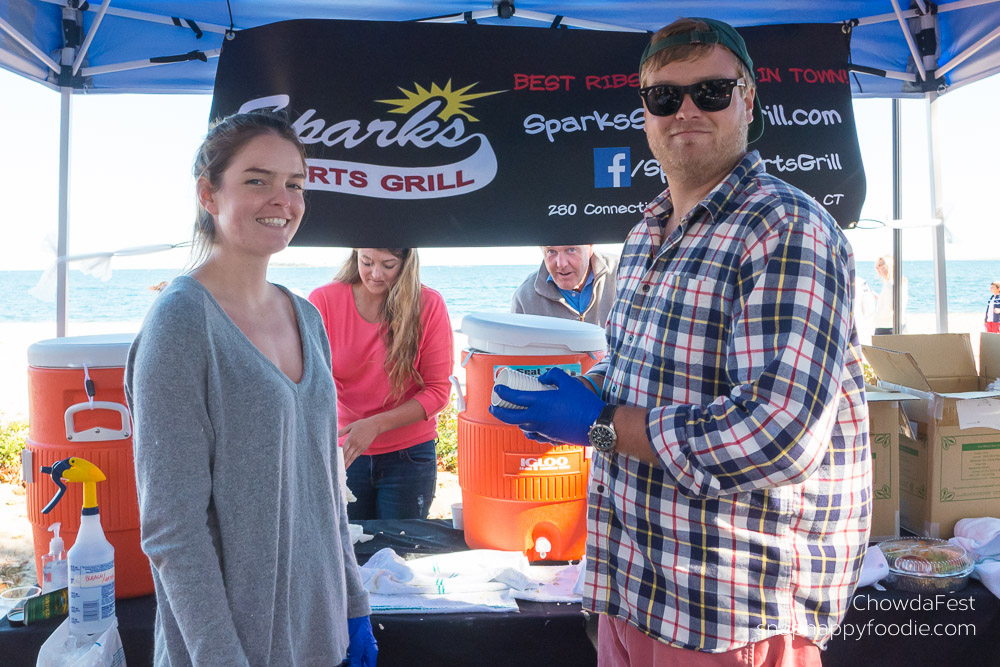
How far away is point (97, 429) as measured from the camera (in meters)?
1.70

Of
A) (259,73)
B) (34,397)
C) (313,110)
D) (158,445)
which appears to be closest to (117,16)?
(259,73)

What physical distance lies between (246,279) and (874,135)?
38070 mm

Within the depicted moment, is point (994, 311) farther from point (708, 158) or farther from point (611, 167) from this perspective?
point (708, 158)

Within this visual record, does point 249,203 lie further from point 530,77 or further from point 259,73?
point 530,77

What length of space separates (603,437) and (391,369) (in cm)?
148

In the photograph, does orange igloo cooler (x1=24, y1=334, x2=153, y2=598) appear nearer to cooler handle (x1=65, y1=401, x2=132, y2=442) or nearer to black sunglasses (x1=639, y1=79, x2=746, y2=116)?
cooler handle (x1=65, y1=401, x2=132, y2=442)

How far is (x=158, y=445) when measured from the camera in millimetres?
1109

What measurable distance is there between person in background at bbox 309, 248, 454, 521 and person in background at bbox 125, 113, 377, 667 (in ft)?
3.52

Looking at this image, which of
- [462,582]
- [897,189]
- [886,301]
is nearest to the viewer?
[462,582]

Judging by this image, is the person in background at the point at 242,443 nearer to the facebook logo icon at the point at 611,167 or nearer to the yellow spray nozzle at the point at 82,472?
the yellow spray nozzle at the point at 82,472

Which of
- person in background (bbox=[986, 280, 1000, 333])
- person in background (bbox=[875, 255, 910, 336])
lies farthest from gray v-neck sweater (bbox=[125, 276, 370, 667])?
person in background (bbox=[986, 280, 1000, 333])

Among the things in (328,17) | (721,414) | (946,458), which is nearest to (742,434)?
(721,414)

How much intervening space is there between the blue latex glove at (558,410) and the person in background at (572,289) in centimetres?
206

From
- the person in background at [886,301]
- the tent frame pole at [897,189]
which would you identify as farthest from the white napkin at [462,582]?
the person in background at [886,301]
